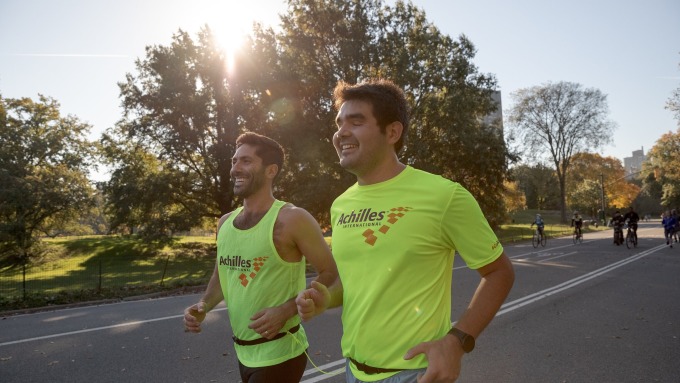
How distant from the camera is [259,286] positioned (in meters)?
3.05

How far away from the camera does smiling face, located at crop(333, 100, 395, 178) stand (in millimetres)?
2301

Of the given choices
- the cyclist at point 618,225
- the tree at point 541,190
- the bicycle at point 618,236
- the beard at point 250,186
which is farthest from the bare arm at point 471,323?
the tree at point 541,190

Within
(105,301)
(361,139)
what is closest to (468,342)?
(361,139)

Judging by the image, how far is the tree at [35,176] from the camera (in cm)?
2750

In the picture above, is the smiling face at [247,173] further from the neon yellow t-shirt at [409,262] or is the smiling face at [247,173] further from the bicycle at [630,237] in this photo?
the bicycle at [630,237]

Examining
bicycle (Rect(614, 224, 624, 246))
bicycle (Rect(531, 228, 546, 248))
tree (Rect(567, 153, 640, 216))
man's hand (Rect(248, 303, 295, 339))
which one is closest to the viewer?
man's hand (Rect(248, 303, 295, 339))

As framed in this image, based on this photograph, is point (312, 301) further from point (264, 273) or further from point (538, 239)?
point (538, 239)

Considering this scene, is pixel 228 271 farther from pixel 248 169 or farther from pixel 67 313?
pixel 67 313

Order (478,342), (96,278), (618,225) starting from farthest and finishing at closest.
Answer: (618,225)
(96,278)
(478,342)

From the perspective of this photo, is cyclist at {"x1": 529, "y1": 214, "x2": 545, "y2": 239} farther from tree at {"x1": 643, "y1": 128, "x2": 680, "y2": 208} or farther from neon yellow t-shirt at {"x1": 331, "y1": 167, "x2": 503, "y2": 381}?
tree at {"x1": 643, "y1": 128, "x2": 680, "y2": 208}

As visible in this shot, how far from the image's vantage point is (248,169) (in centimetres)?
346

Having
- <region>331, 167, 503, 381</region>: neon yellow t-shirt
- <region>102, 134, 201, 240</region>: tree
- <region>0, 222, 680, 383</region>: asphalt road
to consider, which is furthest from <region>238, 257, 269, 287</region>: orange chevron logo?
<region>102, 134, 201, 240</region>: tree

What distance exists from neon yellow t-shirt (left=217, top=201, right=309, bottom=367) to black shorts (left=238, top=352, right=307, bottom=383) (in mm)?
31

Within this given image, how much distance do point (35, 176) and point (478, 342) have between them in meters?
32.5
